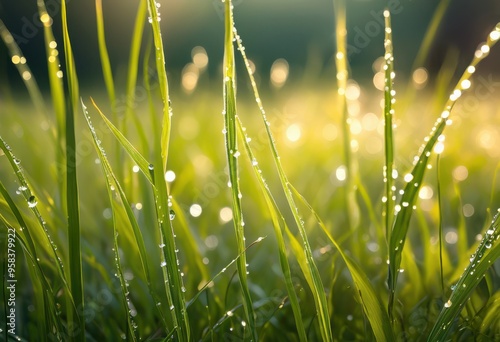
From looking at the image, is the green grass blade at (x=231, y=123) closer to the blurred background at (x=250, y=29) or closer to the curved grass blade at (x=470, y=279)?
the curved grass blade at (x=470, y=279)

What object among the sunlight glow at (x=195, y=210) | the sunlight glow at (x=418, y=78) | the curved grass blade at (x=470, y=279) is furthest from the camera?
the sunlight glow at (x=418, y=78)

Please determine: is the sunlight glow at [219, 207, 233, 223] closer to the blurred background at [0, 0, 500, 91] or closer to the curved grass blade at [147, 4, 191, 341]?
the curved grass blade at [147, 4, 191, 341]

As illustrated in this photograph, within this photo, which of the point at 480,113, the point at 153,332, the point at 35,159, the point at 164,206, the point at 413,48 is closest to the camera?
the point at 164,206

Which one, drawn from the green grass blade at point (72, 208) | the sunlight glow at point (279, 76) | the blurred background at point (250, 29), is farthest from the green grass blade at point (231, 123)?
the blurred background at point (250, 29)

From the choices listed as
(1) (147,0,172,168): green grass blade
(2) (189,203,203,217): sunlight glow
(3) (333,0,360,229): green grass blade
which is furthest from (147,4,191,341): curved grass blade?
(2) (189,203,203,217): sunlight glow

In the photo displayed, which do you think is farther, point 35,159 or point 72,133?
point 35,159

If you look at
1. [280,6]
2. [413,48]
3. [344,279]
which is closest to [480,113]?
[344,279]

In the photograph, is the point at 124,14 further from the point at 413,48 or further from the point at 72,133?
the point at 72,133

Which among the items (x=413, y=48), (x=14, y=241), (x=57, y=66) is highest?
(x=413, y=48)

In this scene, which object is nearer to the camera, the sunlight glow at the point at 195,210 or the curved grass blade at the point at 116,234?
the curved grass blade at the point at 116,234

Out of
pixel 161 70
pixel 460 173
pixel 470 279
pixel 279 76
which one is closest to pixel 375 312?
pixel 470 279

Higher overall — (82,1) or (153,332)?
(82,1)
